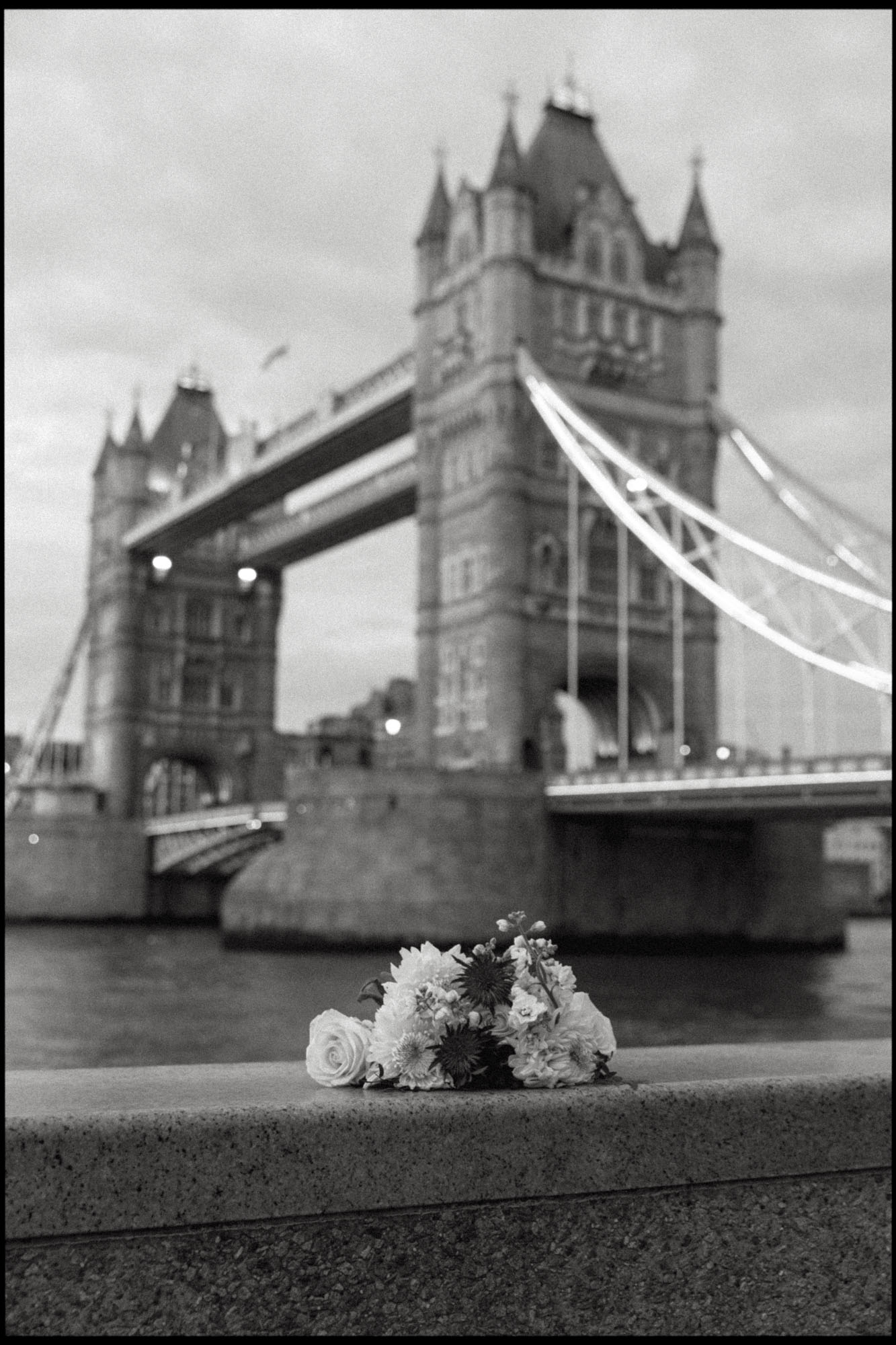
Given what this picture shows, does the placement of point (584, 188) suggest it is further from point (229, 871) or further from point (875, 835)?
point (875, 835)

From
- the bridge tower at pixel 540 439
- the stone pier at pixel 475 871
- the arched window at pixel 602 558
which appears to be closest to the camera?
the stone pier at pixel 475 871

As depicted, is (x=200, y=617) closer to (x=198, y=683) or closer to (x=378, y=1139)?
(x=198, y=683)

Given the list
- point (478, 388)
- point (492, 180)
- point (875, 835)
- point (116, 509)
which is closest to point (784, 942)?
point (478, 388)

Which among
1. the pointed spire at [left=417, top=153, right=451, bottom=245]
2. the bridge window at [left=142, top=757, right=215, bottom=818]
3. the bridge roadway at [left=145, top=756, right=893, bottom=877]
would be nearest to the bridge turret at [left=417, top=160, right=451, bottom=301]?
the pointed spire at [left=417, top=153, right=451, bottom=245]

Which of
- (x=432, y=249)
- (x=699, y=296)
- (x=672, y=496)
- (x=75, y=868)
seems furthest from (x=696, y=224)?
(x=75, y=868)

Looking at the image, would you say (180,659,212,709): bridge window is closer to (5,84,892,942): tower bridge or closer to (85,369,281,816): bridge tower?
(85,369,281,816): bridge tower

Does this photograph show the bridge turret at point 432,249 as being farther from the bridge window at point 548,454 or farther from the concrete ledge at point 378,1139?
the concrete ledge at point 378,1139

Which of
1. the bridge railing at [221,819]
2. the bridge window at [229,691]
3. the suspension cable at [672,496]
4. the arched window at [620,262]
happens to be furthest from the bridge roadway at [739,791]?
A: the bridge window at [229,691]
